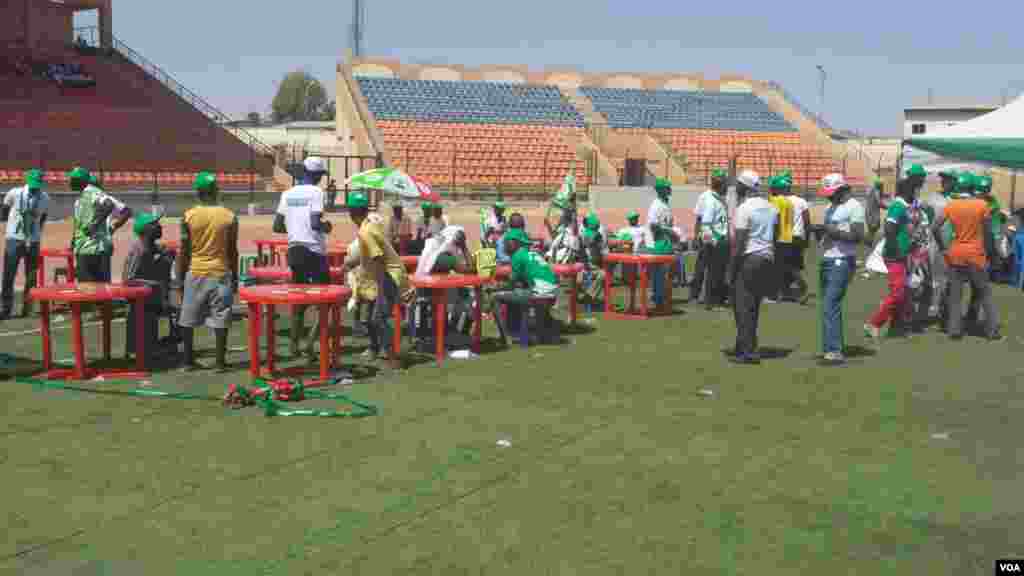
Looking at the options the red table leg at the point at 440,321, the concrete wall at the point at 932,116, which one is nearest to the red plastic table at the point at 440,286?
the red table leg at the point at 440,321

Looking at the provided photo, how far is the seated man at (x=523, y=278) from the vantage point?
10227mm

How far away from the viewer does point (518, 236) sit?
412 inches

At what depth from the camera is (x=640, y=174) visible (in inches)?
1433

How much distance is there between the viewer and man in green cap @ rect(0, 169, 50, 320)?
1171 centimetres

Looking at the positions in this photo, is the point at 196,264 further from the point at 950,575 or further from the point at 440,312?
the point at 950,575

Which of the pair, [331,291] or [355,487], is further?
[331,291]

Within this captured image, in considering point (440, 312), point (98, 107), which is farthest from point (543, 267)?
point (98, 107)

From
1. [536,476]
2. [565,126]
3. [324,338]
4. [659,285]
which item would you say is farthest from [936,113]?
[536,476]

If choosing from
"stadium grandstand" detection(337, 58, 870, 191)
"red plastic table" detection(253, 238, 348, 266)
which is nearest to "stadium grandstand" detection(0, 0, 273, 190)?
"stadium grandstand" detection(337, 58, 870, 191)

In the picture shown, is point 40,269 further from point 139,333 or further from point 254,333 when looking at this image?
point 254,333

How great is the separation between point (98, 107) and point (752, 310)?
26695mm

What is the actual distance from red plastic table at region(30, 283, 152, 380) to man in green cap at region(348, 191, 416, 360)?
1751 millimetres

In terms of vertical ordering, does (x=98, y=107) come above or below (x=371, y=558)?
above

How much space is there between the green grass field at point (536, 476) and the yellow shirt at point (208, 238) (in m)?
0.88
